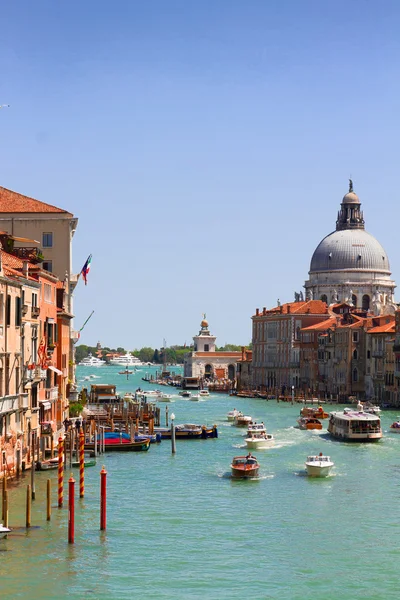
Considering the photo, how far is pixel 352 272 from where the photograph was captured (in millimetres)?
136000

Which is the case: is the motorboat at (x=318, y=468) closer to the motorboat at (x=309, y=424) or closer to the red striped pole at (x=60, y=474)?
the red striped pole at (x=60, y=474)

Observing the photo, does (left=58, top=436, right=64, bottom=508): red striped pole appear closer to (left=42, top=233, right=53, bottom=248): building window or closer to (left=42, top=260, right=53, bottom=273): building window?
(left=42, top=260, right=53, bottom=273): building window

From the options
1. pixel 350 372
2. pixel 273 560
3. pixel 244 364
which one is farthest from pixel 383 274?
pixel 273 560

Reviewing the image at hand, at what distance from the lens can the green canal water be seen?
82.2 feet

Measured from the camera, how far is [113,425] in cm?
5612

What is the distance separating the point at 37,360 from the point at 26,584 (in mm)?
14260

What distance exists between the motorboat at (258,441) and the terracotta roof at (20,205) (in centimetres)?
1271

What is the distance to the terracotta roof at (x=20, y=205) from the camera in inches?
1952

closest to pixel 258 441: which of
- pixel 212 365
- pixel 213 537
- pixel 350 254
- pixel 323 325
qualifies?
pixel 213 537

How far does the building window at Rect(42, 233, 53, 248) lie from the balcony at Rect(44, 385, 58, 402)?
8782 millimetres

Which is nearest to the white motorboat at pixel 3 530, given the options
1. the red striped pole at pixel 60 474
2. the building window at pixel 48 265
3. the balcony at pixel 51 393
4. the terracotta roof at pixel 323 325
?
the red striped pole at pixel 60 474

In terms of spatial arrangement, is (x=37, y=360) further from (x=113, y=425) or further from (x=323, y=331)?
(x=323, y=331)

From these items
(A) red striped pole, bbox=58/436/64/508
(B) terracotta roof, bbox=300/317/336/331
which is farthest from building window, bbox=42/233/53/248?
(B) terracotta roof, bbox=300/317/336/331

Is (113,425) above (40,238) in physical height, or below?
below
